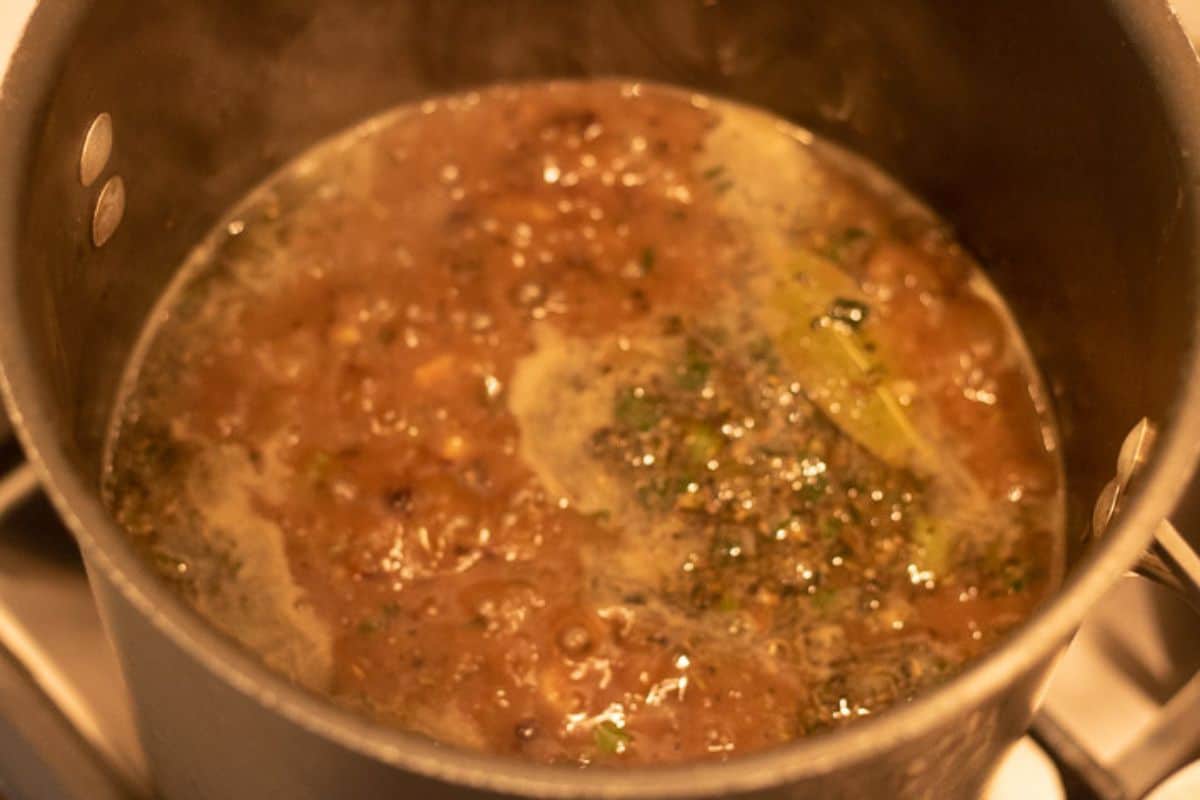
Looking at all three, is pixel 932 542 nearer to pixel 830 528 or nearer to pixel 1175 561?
pixel 830 528

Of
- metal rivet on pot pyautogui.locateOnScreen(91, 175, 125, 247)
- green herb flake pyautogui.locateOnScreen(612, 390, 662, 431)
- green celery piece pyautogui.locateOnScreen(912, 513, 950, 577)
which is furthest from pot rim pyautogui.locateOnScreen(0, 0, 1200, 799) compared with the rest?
green herb flake pyautogui.locateOnScreen(612, 390, 662, 431)

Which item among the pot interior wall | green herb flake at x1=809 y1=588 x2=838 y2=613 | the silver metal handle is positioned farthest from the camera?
green herb flake at x1=809 y1=588 x2=838 y2=613

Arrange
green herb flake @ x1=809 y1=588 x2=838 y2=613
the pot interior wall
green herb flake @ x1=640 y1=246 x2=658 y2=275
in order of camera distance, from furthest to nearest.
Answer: green herb flake @ x1=640 y1=246 x2=658 y2=275 < green herb flake @ x1=809 y1=588 x2=838 y2=613 < the pot interior wall

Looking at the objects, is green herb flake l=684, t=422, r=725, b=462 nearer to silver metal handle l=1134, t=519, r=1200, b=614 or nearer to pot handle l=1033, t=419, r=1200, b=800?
pot handle l=1033, t=419, r=1200, b=800

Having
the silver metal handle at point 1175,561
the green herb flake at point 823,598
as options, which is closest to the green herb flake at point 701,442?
the green herb flake at point 823,598

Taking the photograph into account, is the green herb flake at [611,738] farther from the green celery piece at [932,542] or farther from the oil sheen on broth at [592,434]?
the green celery piece at [932,542]

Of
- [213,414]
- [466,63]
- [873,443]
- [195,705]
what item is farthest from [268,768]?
[466,63]
